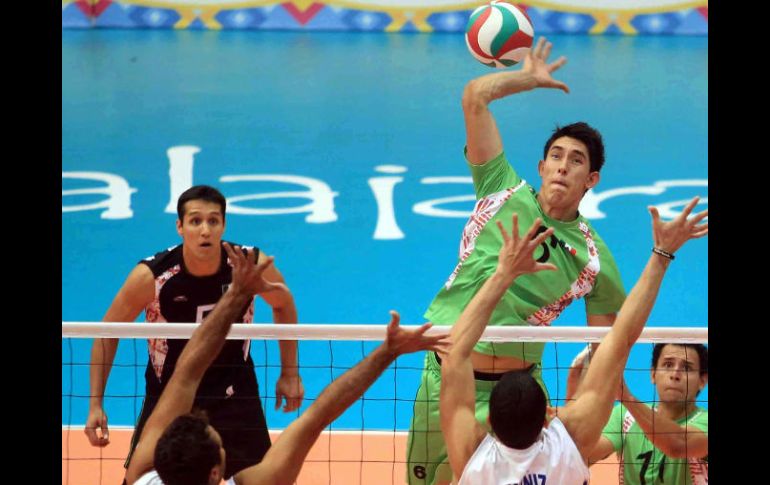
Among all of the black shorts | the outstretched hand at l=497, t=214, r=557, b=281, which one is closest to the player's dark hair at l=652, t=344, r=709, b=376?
the outstretched hand at l=497, t=214, r=557, b=281

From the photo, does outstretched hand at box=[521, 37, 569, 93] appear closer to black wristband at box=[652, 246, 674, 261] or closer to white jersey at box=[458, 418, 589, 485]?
black wristband at box=[652, 246, 674, 261]

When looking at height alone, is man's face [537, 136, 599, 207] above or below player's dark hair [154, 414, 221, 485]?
above

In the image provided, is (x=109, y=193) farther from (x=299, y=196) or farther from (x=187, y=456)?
(x=187, y=456)

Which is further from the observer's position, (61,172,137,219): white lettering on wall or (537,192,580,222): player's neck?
(61,172,137,219): white lettering on wall

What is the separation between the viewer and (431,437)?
5.53m

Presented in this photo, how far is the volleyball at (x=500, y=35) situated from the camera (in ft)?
21.2

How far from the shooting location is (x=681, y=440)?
5215 millimetres

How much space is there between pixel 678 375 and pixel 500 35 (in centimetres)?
217

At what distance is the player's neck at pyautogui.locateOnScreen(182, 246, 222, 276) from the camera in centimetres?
588

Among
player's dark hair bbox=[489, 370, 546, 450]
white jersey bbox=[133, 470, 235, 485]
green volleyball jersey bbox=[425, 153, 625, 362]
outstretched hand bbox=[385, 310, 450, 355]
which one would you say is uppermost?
green volleyball jersey bbox=[425, 153, 625, 362]

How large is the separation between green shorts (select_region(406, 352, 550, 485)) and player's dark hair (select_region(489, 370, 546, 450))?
5.22 ft
